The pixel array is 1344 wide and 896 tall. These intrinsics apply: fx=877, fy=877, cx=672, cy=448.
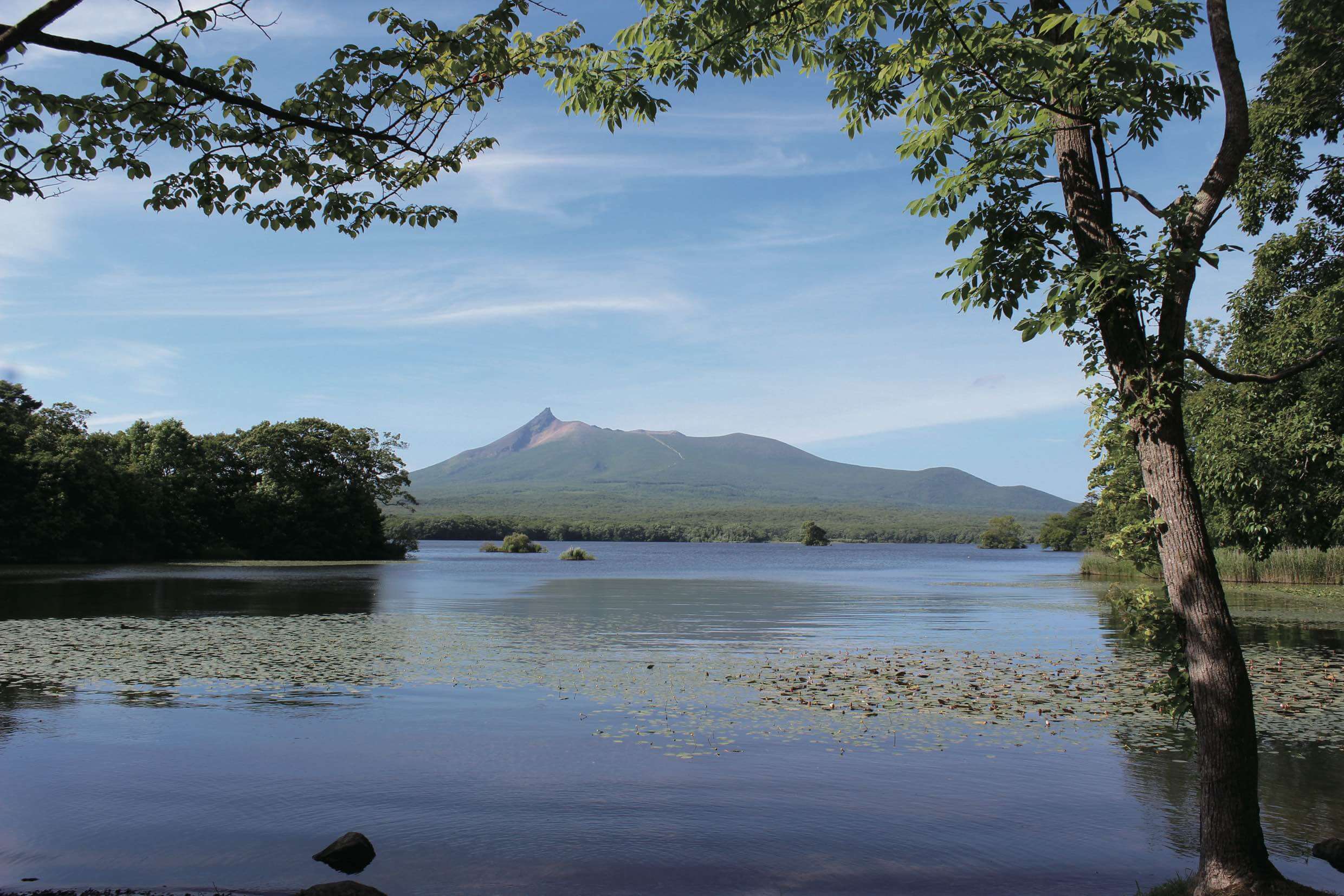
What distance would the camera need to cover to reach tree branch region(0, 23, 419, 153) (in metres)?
5.82

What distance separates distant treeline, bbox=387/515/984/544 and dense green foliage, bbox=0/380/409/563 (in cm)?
5694

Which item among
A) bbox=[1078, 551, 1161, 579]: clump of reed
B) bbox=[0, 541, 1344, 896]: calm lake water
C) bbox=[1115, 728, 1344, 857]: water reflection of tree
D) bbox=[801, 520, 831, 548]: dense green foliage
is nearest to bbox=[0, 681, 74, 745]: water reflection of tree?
bbox=[0, 541, 1344, 896]: calm lake water

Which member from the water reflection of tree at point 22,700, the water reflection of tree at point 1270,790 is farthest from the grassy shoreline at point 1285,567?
the water reflection of tree at point 22,700

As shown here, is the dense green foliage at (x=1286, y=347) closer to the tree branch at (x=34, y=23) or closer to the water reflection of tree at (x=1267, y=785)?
the water reflection of tree at (x=1267, y=785)

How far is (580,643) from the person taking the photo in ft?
67.6

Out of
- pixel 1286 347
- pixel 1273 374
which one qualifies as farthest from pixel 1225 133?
pixel 1286 347

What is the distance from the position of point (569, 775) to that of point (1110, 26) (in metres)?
8.44

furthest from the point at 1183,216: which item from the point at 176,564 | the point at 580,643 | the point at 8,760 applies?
the point at 176,564

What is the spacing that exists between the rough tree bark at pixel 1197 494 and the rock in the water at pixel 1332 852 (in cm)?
178

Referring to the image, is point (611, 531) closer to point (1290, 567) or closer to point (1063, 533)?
point (1063, 533)

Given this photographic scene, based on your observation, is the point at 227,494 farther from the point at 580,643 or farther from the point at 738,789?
the point at 738,789

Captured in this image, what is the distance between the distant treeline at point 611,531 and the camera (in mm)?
161250

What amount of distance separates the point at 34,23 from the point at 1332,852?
11.3m

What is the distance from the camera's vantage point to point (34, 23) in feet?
18.4
